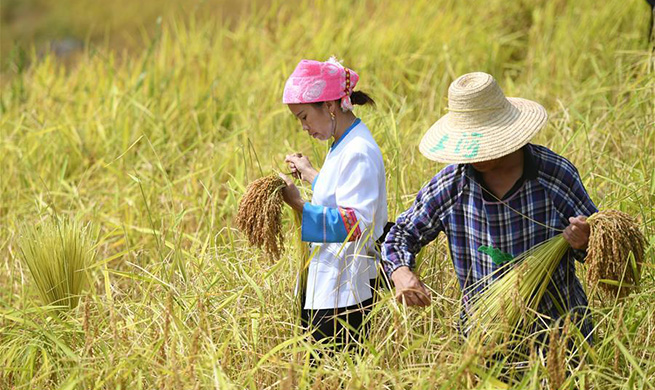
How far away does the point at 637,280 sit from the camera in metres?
2.07

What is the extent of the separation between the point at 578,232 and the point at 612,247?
91 millimetres

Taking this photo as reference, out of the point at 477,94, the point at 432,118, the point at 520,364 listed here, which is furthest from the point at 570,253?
the point at 432,118

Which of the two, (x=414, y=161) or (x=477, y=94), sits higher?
(x=477, y=94)

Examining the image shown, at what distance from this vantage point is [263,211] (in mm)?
2295

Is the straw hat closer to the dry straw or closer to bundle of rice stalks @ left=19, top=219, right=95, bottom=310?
the dry straw

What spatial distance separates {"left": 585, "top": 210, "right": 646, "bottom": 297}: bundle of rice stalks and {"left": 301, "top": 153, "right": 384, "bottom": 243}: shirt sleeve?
1.90 ft

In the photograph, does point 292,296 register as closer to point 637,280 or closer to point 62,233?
point 62,233

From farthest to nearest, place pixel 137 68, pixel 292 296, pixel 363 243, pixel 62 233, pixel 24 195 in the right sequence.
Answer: pixel 137 68 → pixel 24 195 → pixel 62 233 → pixel 292 296 → pixel 363 243

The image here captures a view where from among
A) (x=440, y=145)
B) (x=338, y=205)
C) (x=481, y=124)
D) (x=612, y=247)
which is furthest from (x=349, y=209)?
(x=612, y=247)

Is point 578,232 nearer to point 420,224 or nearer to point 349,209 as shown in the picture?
point 420,224

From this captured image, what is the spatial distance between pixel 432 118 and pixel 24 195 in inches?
77.2

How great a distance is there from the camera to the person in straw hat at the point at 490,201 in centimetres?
207

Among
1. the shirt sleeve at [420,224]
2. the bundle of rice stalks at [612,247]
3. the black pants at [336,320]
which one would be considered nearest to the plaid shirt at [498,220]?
the shirt sleeve at [420,224]

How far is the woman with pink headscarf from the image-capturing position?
7.41 ft
